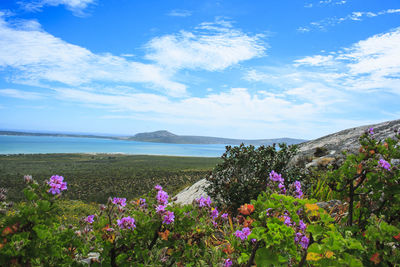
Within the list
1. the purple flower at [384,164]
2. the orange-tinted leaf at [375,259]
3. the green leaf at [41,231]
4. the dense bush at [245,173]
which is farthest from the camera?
the dense bush at [245,173]

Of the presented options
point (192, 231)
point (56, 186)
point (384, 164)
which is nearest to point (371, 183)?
point (384, 164)

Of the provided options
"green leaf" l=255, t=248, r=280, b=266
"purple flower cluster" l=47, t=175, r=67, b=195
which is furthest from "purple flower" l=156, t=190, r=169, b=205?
"green leaf" l=255, t=248, r=280, b=266

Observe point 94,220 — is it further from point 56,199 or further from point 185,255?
point 185,255

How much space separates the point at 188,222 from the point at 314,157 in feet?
23.9

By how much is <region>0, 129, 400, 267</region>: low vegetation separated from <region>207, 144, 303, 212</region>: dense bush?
2862mm

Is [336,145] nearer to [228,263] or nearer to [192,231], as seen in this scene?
[228,263]

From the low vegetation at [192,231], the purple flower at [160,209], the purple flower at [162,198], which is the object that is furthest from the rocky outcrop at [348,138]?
the purple flower at [160,209]

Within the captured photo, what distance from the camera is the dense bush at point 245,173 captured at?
575 cm

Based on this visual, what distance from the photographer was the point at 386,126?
304 inches

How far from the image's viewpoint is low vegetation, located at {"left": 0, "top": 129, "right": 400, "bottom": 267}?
1645 mm

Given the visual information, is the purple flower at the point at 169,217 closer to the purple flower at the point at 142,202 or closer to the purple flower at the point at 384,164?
the purple flower at the point at 142,202

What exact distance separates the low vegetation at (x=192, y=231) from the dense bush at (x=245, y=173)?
9.39 feet

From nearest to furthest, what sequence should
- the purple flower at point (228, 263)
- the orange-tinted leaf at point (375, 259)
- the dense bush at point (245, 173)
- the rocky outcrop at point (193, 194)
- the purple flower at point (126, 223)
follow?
the orange-tinted leaf at point (375, 259)
the purple flower at point (126, 223)
the purple flower at point (228, 263)
the dense bush at point (245, 173)
the rocky outcrop at point (193, 194)

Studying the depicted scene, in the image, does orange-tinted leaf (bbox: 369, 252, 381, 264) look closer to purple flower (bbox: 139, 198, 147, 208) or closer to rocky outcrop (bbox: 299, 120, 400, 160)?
purple flower (bbox: 139, 198, 147, 208)
